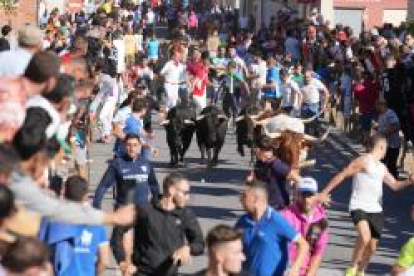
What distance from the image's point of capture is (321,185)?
22688 millimetres

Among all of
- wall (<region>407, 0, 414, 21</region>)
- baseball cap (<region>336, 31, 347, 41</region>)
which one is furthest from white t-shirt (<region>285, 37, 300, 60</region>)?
baseball cap (<region>336, 31, 347, 41</region>)

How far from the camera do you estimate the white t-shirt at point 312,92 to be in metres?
28.3

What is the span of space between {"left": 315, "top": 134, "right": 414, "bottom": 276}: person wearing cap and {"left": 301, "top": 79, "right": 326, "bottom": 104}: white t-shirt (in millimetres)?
12628

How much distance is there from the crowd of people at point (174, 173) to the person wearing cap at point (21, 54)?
15mm

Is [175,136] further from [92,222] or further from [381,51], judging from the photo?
[92,222]

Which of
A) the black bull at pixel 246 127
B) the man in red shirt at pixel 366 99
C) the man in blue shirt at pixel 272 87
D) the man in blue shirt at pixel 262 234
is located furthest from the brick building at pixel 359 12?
the man in blue shirt at pixel 262 234

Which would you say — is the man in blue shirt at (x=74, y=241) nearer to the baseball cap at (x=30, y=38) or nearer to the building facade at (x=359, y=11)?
the baseball cap at (x=30, y=38)

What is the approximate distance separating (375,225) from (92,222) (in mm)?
7615

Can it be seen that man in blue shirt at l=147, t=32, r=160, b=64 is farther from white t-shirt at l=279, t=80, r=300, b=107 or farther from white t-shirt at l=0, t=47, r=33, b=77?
white t-shirt at l=0, t=47, r=33, b=77

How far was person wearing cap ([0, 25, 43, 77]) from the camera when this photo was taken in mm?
11500

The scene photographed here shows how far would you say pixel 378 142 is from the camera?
1541cm

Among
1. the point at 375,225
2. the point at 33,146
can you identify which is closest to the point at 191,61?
the point at 375,225

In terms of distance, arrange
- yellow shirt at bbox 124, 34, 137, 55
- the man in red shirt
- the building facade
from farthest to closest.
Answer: the building facade → yellow shirt at bbox 124, 34, 137, 55 → the man in red shirt

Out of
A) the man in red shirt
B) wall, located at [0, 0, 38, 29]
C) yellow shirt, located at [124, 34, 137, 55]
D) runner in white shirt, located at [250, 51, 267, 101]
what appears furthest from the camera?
wall, located at [0, 0, 38, 29]
